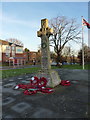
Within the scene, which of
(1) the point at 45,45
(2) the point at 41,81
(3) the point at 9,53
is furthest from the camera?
(3) the point at 9,53

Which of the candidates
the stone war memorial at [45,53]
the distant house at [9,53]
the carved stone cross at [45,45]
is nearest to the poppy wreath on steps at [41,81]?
the stone war memorial at [45,53]

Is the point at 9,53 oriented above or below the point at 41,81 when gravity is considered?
above

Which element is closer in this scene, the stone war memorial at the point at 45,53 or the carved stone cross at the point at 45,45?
the stone war memorial at the point at 45,53

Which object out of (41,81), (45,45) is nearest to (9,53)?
(45,45)

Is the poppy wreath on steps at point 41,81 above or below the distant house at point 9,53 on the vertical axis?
below

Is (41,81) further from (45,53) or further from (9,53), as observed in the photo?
(9,53)

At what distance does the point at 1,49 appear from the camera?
138 feet

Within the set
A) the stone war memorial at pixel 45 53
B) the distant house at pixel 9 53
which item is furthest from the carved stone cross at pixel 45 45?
the distant house at pixel 9 53

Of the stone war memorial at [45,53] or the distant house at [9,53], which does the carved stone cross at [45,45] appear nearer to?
the stone war memorial at [45,53]

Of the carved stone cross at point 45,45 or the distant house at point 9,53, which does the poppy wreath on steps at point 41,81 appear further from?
the distant house at point 9,53

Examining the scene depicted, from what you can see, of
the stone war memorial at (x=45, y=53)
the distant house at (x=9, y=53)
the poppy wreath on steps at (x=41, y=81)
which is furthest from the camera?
the distant house at (x=9, y=53)


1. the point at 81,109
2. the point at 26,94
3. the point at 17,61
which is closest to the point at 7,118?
the point at 26,94

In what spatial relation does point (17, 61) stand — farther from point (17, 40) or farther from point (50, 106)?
point (50, 106)

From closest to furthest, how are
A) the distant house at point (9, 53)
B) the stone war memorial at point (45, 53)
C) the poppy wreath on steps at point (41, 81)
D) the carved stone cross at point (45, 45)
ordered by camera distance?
the poppy wreath on steps at point (41, 81) < the stone war memorial at point (45, 53) < the carved stone cross at point (45, 45) < the distant house at point (9, 53)
